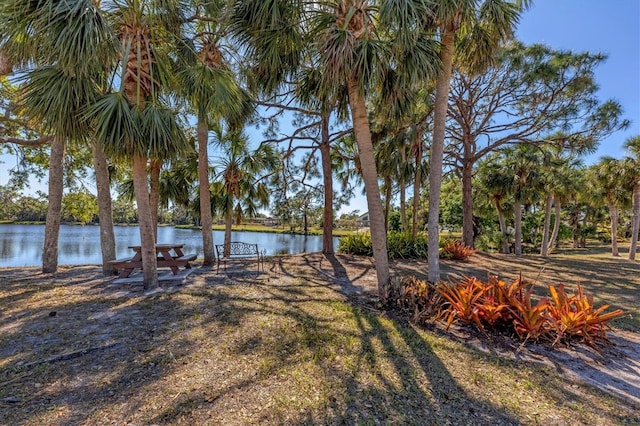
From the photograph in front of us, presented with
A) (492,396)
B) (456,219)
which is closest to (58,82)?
(492,396)

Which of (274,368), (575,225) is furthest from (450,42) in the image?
(575,225)

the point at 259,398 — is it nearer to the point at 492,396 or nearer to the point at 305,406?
the point at 305,406

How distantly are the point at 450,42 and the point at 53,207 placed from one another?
394 inches

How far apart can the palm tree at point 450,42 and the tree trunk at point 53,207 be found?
29.1 ft

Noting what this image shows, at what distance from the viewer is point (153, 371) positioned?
292cm

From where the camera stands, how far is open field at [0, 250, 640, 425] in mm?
2395

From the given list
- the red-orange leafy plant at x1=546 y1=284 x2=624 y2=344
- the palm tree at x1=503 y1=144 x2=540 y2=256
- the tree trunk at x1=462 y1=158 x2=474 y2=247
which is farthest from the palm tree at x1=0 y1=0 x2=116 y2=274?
the palm tree at x1=503 y1=144 x2=540 y2=256

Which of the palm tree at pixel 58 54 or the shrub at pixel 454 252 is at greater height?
A: the palm tree at pixel 58 54

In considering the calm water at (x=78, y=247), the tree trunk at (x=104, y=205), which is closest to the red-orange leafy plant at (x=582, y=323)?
the tree trunk at (x=104, y=205)

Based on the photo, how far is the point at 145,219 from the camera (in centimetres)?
557

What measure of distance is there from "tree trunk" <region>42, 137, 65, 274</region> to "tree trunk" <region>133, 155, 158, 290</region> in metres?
3.35

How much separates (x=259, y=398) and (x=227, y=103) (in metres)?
5.30

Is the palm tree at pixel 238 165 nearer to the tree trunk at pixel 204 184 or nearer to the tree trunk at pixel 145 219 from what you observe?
the tree trunk at pixel 204 184

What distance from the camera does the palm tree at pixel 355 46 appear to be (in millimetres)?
4801
